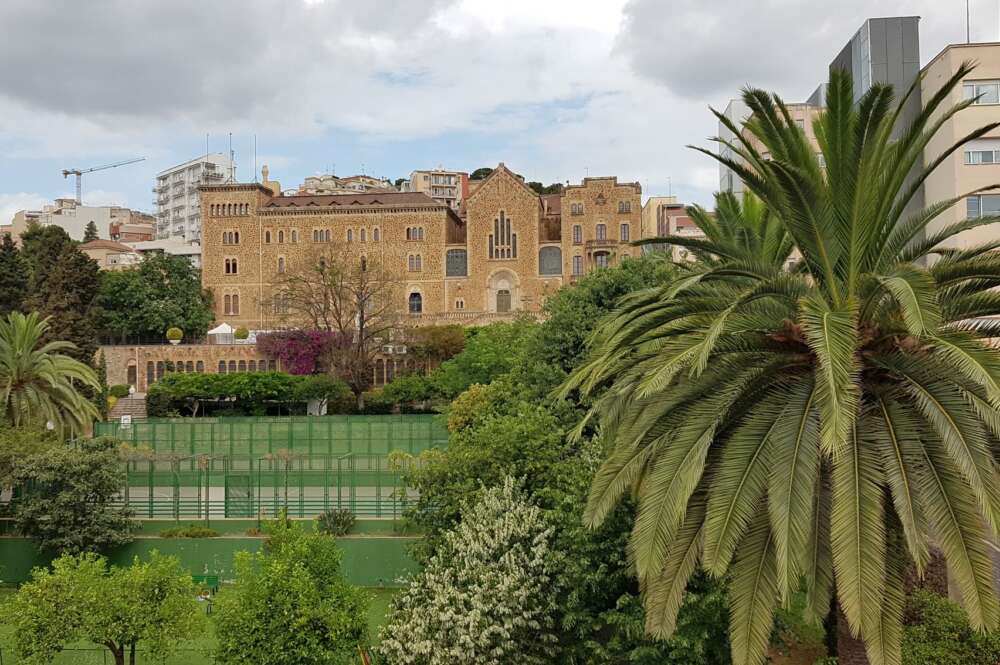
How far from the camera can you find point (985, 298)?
341 inches

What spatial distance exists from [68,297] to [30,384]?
18.3 m

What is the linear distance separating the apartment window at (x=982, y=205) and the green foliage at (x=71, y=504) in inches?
802

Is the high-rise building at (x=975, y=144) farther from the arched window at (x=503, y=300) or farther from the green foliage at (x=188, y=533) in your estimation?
the arched window at (x=503, y=300)

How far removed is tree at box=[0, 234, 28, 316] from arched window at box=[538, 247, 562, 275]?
107 feet

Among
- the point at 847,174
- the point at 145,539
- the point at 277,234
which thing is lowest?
the point at 145,539

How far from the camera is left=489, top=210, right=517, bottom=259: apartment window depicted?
66.8 m

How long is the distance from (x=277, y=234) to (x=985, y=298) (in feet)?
211

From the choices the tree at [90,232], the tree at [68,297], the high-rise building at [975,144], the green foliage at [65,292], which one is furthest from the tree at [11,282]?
the tree at [90,232]

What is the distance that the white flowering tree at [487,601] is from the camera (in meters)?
12.6

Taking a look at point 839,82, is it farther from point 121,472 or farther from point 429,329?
point 429,329

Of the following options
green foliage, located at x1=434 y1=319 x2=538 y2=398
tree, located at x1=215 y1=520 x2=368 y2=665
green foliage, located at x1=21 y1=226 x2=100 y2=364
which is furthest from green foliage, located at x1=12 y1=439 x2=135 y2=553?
green foliage, located at x1=21 y1=226 x2=100 y2=364

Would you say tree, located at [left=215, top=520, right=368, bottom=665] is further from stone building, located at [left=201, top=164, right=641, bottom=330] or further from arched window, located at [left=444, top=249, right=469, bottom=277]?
arched window, located at [left=444, top=249, right=469, bottom=277]

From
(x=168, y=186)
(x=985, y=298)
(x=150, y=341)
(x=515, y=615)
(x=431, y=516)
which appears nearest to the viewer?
(x=985, y=298)

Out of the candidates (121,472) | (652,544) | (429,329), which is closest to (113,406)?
(429,329)
